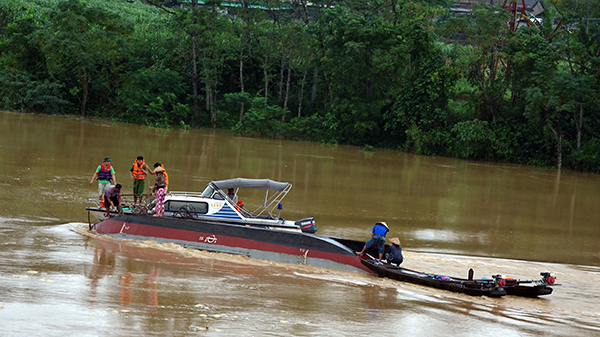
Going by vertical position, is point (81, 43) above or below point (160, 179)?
above

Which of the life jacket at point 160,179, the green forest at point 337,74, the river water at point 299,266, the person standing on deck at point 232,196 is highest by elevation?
the green forest at point 337,74

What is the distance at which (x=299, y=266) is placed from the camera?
44.8 feet

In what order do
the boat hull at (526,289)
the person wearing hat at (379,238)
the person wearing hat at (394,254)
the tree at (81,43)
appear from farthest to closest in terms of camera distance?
the tree at (81,43)
the person wearing hat at (379,238)
the person wearing hat at (394,254)
the boat hull at (526,289)

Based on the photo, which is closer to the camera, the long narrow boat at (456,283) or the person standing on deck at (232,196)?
the long narrow boat at (456,283)

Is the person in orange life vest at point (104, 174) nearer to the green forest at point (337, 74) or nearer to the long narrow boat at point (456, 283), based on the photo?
the long narrow boat at point (456, 283)

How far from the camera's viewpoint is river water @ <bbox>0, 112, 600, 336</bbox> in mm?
9328

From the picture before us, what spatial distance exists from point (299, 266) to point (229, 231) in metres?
1.77

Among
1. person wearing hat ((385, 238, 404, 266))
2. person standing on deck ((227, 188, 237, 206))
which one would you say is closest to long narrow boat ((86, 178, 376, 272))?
person standing on deck ((227, 188, 237, 206))

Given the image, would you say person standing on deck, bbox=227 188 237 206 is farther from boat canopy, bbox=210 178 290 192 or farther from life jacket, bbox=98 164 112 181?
life jacket, bbox=98 164 112 181

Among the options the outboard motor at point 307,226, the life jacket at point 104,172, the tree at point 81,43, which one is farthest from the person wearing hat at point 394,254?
the tree at point 81,43

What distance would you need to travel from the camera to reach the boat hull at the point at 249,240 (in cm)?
1367

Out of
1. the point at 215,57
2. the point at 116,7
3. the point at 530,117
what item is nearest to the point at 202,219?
the point at 530,117

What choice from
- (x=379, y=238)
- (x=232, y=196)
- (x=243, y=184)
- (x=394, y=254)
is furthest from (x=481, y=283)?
(x=232, y=196)

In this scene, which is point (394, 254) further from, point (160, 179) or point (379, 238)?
point (160, 179)
